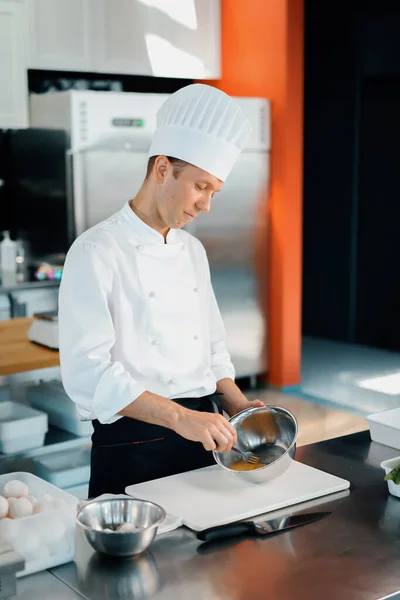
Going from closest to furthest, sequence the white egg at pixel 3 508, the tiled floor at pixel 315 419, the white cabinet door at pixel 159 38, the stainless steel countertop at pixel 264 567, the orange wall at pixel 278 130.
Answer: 1. the stainless steel countertop at pixel 264 567
2. the white egg at pixel 3 508
3. the tiled floor at pixel 315 419
4. the white cabinet door at pixel 159 38
5. the orange wall at pixel 278 130

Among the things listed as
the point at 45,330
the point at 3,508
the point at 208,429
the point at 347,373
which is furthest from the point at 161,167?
the point at 347,373

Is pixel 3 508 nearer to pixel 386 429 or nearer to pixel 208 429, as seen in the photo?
pixel 208 429

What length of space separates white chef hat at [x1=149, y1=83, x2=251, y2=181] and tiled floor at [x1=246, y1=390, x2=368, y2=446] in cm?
266

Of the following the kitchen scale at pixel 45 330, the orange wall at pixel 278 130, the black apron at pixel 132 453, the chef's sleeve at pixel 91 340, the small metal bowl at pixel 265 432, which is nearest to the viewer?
the chef's sleeve at pixel 91 340

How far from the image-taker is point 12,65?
4582 mm

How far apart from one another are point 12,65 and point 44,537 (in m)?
3.73

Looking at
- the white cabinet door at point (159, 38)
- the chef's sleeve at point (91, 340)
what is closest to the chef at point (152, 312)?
the chef's sleeve at point (91, 340)

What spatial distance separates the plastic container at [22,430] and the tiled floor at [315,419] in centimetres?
159

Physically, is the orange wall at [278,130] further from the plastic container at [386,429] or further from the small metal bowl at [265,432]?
the small metal bowl at [265,432]

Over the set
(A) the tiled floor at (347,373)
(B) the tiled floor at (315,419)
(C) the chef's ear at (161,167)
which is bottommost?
(A) the tiled floor at (347,373)

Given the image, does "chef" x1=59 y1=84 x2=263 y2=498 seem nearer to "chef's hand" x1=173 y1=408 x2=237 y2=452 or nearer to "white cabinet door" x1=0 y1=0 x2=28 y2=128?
"chef's hand" x1=173 y1=408 x2=237 y2=452

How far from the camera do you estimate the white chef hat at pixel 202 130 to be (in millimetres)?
1835

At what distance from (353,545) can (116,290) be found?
2.46ft

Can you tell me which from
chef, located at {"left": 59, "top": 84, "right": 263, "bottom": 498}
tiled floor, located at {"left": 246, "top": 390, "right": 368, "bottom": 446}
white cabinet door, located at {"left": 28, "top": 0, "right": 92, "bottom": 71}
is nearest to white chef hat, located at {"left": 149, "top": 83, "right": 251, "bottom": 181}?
chef, located at {"left": 59, "top": 84, "right": 263, "bottom": 498}
